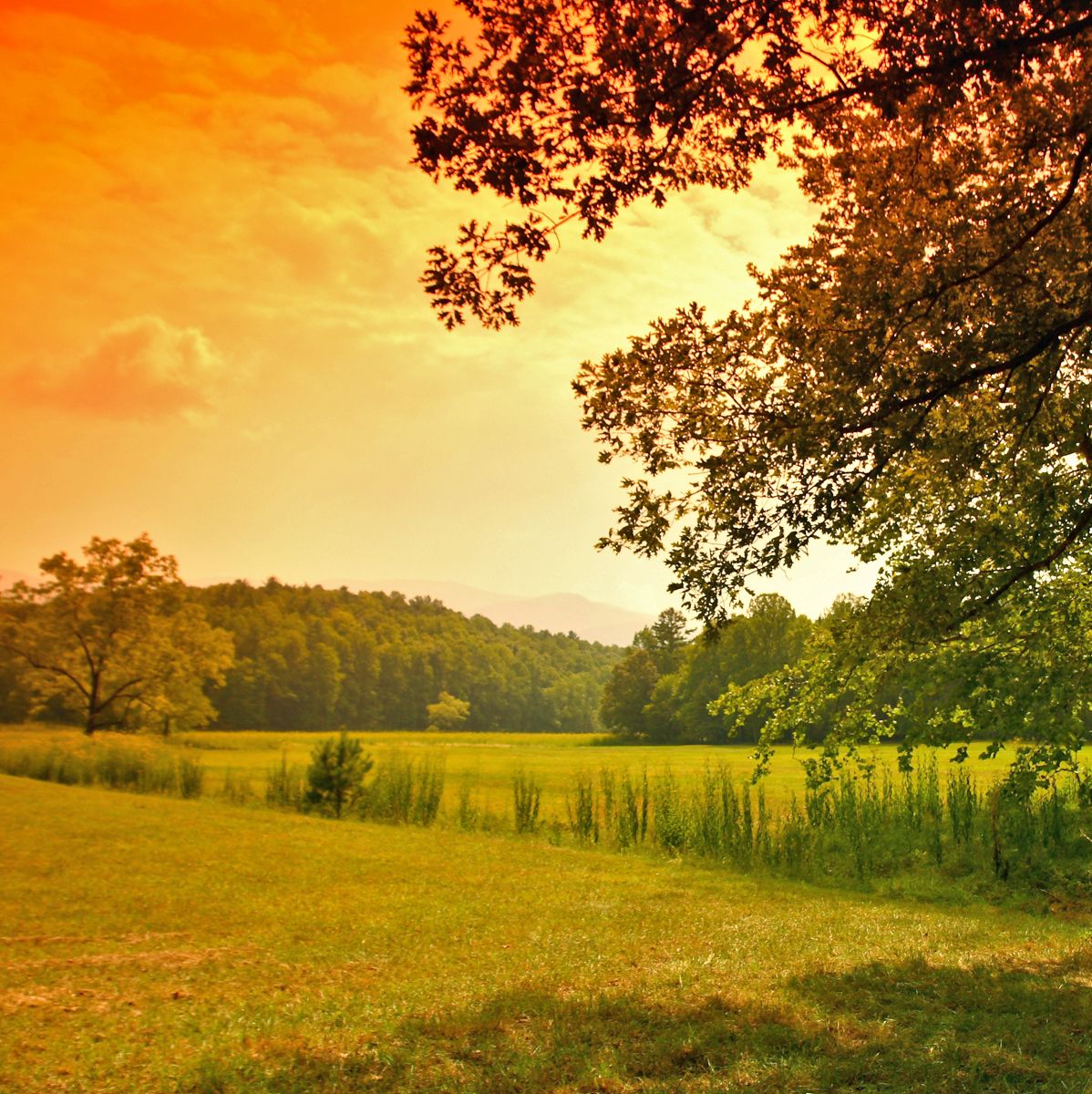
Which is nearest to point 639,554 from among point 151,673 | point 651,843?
point 651,843

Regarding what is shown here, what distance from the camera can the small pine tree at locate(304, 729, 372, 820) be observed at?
22219 mm

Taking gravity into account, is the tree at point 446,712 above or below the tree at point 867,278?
below

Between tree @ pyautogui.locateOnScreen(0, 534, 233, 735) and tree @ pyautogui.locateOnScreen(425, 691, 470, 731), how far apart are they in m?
60.4

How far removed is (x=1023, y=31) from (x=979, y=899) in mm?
12678

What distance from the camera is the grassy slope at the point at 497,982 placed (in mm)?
5629

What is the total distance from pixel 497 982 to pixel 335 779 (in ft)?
50.2

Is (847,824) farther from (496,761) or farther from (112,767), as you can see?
(496,761)

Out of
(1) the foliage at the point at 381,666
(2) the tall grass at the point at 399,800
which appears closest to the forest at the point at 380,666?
(1) the foliage at the point at 381,666

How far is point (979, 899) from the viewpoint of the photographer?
550 inches

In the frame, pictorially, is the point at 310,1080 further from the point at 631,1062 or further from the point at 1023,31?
the point at 1023,31

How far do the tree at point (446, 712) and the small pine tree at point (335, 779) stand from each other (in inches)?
2947

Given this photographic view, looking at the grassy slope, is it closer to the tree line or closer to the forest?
the tree line

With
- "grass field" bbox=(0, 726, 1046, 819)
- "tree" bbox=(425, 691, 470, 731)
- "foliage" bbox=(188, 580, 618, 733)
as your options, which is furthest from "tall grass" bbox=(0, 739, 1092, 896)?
"tree" bbox=(425, 691, 470, 731)

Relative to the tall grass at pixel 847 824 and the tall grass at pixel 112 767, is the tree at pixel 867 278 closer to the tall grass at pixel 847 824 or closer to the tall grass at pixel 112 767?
the tall grass at pixel 847 824
